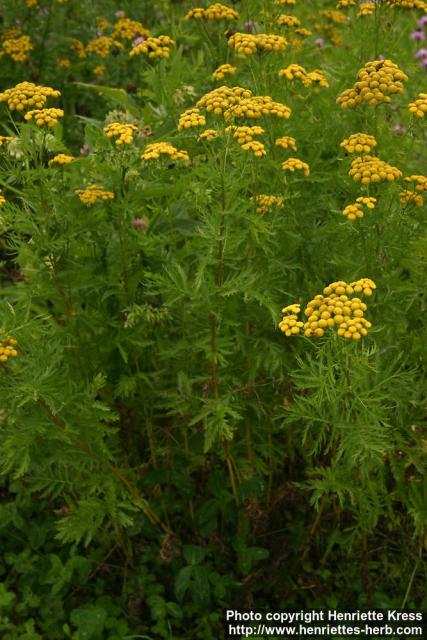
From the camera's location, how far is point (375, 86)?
275cm

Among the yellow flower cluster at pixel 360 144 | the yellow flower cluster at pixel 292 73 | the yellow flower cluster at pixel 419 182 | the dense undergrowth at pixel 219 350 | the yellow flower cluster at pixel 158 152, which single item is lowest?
the dense undergrowth at pixel 219 350

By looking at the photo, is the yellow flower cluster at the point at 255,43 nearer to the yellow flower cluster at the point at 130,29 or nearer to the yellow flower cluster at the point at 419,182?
the yellow flower cluster at the point at 419,182

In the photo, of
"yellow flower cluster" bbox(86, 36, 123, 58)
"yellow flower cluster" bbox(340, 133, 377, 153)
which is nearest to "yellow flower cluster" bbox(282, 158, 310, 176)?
"yellow flower cluster" bbox(340, 133, 377, 153)

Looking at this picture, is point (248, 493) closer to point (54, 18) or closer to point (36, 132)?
point (36, 132)

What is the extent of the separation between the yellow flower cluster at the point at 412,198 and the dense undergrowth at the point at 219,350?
0.01m

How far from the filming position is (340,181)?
3.10 m

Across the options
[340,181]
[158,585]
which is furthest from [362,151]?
[158,585]

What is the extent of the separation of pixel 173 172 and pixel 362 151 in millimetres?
821

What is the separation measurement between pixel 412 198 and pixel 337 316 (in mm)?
862

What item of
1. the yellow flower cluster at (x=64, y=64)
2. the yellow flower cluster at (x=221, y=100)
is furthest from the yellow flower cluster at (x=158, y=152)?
the yellow flower cluster at (x=64, y=64)

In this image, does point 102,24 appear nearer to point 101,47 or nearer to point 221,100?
point 101,47

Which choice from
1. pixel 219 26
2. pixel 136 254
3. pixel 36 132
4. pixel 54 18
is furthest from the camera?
pixel 54 18

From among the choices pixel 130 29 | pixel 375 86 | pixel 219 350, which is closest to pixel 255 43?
pixel 375 86

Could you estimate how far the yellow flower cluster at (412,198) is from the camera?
280cm
